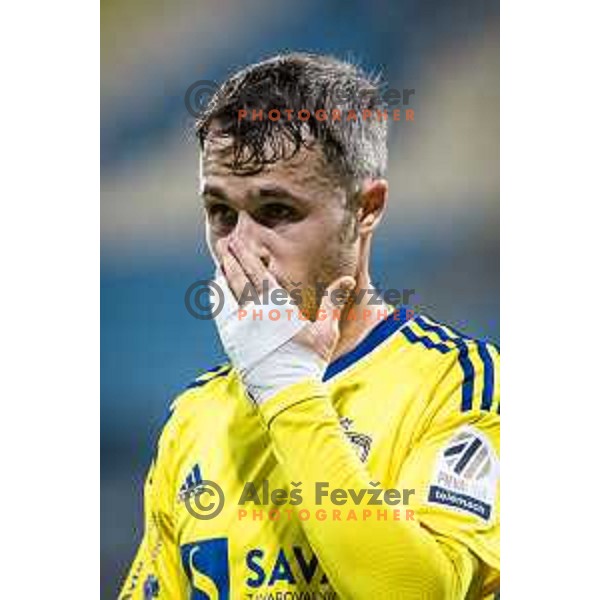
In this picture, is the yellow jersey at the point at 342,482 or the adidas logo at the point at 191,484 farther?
the adidas logo at the point at 191,484

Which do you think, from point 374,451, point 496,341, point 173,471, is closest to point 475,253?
point 496,341

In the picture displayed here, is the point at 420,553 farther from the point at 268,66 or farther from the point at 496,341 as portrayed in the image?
the point at 268,66

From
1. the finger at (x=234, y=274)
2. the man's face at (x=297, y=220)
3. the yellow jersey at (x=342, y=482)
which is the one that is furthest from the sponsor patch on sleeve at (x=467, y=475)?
the finger at (x=234, y=274)

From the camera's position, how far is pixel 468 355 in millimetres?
1935

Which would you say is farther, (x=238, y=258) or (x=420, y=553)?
(x=238, y=258)

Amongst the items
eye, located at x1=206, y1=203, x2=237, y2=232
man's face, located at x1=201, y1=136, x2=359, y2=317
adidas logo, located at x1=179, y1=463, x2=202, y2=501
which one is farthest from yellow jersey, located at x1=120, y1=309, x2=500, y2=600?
eye, located at x1=206, y1=203, x2=237, y2=232

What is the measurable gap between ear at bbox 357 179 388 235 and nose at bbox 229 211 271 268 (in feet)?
0.56

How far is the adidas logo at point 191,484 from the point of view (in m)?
1.96

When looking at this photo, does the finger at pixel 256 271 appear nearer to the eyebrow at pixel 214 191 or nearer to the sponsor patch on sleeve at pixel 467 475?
the eyebrow at pixel 214 191

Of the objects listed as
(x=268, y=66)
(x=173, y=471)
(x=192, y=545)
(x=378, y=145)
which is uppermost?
(x=268, y=66)

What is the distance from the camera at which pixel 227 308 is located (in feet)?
6.32

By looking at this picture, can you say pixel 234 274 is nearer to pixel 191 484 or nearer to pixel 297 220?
pixel 297 220

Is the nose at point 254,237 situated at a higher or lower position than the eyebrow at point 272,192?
lower
